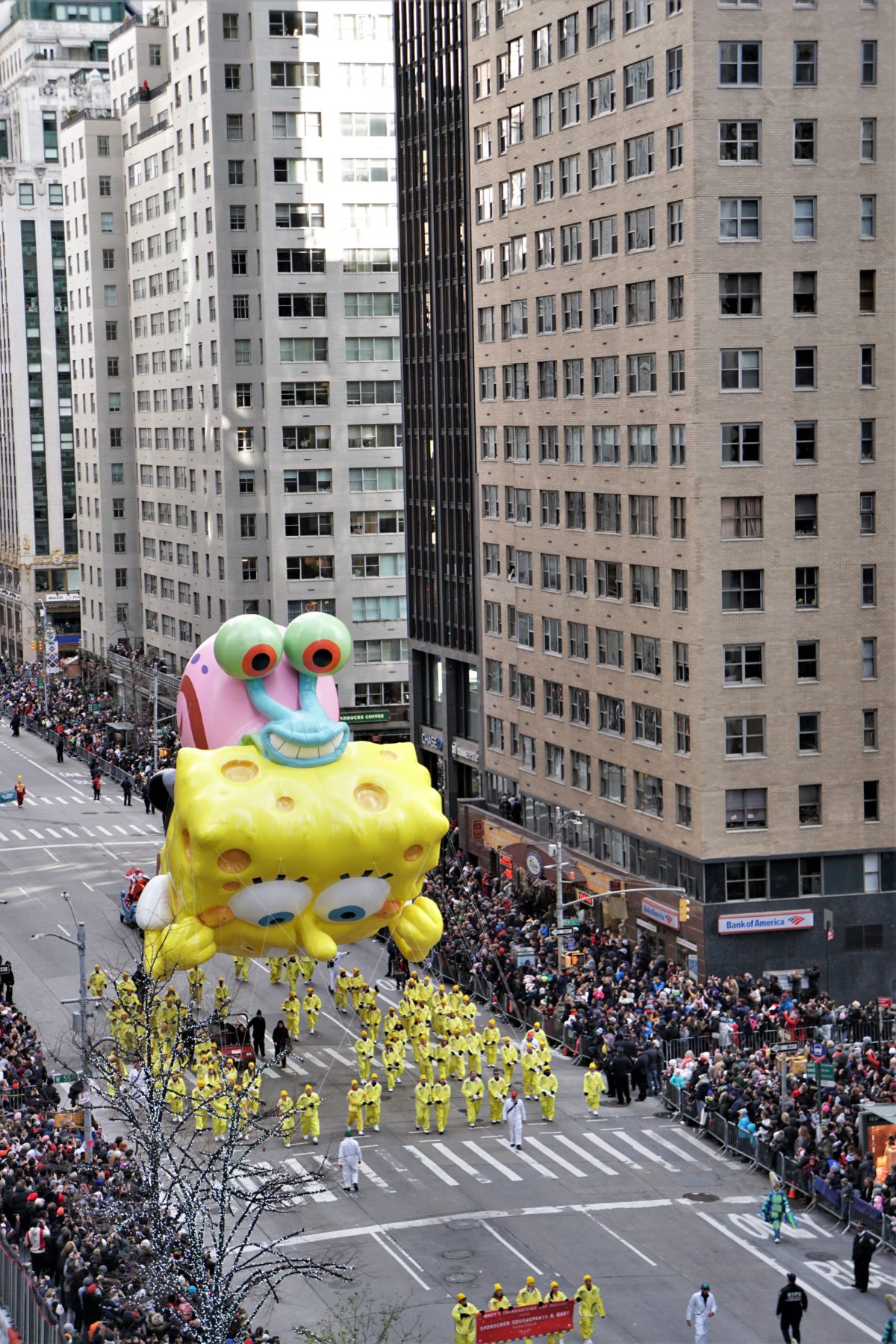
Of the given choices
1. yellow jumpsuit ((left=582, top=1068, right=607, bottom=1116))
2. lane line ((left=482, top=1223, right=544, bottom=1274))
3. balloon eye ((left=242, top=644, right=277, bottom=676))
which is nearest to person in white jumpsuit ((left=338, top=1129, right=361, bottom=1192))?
lane line ((left=482, top=1223, right=544, bottom=1274))

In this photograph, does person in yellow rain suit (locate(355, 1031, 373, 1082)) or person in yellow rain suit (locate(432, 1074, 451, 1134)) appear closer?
person in yellow rain suit (locate(432, 1074, 451, 1134))

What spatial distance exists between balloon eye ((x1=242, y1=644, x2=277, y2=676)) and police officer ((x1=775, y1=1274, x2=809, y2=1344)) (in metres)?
16.8

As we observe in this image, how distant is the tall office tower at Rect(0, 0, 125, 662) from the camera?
158 m

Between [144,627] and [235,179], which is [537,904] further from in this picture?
[144,627]

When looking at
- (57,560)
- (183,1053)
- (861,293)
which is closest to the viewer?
(183,1053)

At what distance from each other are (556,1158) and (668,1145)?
106 inches

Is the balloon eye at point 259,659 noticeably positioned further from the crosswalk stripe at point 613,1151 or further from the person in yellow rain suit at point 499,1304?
the person in yellow rain suit at point 499,1304

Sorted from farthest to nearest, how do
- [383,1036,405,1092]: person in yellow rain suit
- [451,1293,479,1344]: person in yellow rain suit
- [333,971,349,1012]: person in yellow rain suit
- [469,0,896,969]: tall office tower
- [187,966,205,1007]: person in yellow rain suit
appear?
[469,0,896,969]: tall office tower, [333,971,349,1012]: person in yellow rain suit, [187,966,205,1007]: person in yellow rain suit, [383,1036,405,1092]: person in yellow rain suit, [451,1293,479,1344]: person in yellow rain suit

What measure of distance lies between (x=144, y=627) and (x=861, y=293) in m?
77.6

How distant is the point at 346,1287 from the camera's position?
40125 mm

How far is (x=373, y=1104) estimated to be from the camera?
49.9 m

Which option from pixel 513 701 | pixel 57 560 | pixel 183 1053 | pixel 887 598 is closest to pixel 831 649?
pixel 887 598

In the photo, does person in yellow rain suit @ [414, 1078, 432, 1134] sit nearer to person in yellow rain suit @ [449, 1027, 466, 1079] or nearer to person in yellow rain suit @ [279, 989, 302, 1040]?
person in yellow rain suit @ [449, 1027, 466, 1079]

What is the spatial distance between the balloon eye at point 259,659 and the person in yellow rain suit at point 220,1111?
881 cm
